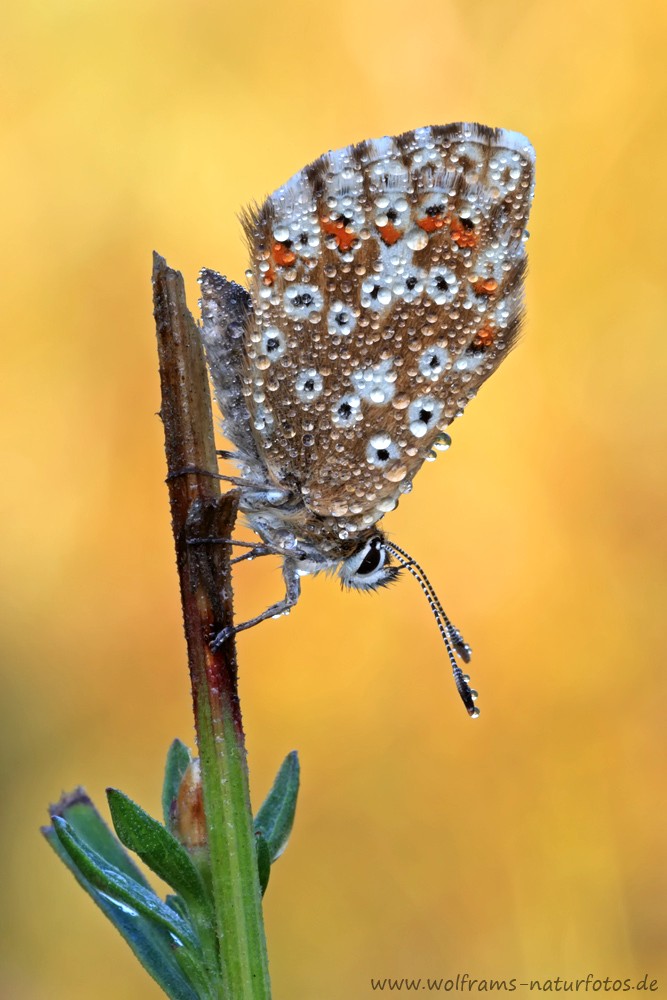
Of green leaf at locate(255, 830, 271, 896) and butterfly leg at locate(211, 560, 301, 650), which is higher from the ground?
butterfly leg at locate(211, 560, 301, 650)

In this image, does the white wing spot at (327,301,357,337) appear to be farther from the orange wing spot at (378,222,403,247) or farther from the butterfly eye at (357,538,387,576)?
the butterfly eye at (357,538,387,576)

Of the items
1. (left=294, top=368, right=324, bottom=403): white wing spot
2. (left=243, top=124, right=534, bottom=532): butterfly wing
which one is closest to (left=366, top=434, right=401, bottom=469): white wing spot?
(left=243, top=124, right=534, bottom=532): butterfly wing

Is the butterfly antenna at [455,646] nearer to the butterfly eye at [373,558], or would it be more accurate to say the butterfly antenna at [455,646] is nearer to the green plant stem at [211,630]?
the butterfly eye at [373,558]

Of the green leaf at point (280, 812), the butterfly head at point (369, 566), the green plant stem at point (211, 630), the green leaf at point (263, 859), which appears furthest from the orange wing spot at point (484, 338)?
the green leaf at point (263, 859)

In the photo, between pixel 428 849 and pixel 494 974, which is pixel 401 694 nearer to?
pixel 428 849

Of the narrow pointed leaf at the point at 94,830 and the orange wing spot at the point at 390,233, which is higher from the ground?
the orange wing spot at the point at 390,233

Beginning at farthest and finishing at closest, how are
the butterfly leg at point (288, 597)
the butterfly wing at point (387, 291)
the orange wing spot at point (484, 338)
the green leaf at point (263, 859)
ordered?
the butterfly leg at point (288, 597) < the orange wing spot at point (484, 338) < the butterfly wing at point (387, 291) < the green leaf at point (263, 859)
